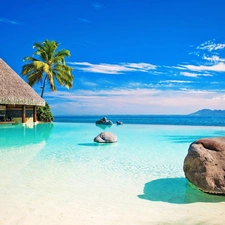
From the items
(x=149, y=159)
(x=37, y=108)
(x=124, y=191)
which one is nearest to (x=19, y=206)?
(x=124, y=191)

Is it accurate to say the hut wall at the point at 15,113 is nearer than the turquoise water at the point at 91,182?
No

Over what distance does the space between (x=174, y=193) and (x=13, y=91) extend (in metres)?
13.4

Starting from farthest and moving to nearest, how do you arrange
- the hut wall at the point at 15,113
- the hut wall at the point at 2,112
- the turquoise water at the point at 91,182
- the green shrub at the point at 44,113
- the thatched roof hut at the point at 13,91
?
the green shrub at the point at 44,113 < the hut wall at the point at 15,113 < the hut wall at the point at 2,112 < the thatched roof hut at the point at 13,91 < the turquoise water at the point at 91,182

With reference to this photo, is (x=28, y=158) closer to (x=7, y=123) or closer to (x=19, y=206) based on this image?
(x=19, y=206)

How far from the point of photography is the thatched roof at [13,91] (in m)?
14.7

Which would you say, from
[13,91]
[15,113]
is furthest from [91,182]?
[15,113]

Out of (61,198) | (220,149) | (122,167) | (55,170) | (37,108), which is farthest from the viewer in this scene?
(37,108)

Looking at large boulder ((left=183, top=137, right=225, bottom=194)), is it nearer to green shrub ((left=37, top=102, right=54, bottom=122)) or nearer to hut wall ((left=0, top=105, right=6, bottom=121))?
hut wall ((left=0, top=105, right=6, bottom=121))

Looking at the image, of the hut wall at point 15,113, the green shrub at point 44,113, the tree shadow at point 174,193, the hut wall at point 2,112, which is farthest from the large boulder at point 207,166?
the green shrub at point 44,113

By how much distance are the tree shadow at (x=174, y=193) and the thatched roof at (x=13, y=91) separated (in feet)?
40.6

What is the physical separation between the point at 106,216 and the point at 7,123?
15.1 m

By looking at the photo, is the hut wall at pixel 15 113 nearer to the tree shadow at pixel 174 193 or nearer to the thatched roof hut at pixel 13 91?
the thatched roof hut at pixel 13 91

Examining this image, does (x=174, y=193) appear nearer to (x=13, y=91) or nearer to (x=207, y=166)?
(x=207, y=166)

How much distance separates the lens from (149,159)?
20.3ft
